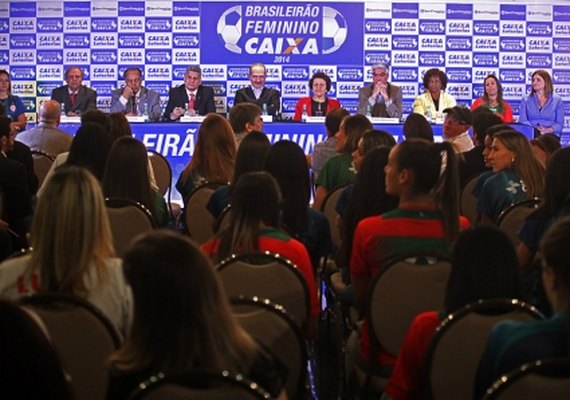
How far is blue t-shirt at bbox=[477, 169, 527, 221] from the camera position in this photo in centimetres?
560

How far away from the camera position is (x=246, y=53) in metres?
13.9

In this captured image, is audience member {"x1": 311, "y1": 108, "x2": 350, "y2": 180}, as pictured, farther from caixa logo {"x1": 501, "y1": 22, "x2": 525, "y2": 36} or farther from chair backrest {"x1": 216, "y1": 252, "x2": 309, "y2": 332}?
caixa logo {"x1": 501, "y1": 22, "x2": 525, "y2": 36}

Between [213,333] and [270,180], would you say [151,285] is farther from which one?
[270,180]

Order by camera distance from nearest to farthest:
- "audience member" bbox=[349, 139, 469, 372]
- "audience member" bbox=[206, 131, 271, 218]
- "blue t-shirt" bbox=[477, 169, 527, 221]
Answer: "audience member" bbox=[349, 139, 469, 372], "audience member" bbox=[206, 131, 271, 218], "blue t-shirt" bbox=[477, 169, 527, 221]

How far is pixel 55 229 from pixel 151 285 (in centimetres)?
95

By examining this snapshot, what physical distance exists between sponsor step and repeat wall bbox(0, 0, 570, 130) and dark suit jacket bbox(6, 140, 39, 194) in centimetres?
664

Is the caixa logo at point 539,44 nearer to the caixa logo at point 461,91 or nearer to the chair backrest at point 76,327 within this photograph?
the caixa logo at point 461,91

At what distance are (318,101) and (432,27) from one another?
3.17 meters

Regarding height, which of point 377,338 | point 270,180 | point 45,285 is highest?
point 270,180

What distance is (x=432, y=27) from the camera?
14133mm

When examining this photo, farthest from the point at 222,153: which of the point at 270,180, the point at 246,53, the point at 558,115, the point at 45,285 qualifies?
the point at 246,53

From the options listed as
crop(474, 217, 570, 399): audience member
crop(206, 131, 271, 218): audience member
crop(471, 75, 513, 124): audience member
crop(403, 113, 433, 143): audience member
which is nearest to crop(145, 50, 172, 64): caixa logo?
crop(471, 75, 513, 124): audience member

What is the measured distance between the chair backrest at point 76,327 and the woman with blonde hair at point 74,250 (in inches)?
7.9

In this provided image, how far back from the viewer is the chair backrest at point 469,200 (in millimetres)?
6570
